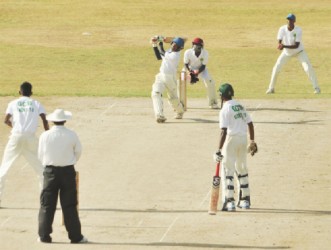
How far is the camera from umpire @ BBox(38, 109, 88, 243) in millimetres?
22578

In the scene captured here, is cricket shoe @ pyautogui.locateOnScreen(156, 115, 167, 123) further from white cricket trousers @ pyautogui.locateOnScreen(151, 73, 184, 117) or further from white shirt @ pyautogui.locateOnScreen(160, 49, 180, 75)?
white shirt @ pyautogui.locateOnScreen(160, 49, 180, 75)

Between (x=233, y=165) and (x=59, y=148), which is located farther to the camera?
(x=233, y=165)

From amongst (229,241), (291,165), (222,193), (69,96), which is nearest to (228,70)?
(69,96)

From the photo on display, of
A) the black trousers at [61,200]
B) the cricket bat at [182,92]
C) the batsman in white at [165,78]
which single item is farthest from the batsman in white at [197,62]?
the black trousers at [61,200]

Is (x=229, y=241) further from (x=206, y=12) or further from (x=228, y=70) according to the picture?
(x=206, y=12)

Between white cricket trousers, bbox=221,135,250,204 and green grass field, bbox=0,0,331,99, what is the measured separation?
12.7 meters

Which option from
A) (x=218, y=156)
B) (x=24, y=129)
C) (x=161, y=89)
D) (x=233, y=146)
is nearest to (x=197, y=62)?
(x=161, y=89)

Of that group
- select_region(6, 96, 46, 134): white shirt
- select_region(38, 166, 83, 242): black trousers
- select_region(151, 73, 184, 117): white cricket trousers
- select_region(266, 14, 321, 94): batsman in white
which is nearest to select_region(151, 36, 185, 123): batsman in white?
select_region(151, 73, 184, 117): white cricket trousers

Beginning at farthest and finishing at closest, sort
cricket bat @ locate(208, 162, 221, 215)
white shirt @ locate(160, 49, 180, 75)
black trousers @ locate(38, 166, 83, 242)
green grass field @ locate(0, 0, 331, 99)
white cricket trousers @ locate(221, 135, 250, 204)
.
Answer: green grass field @ locate(0, 0, 331, 99), white shirt @ locate(160, 49, 180, 75), white cricket trousers @ locate(221, 135, 250, 204), cricket bat @ locate(208, 162, 221, 215), black trousers @ locate(38, 166, 83, 242)

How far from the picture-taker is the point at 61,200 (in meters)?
22.6

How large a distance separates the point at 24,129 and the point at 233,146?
143 inches

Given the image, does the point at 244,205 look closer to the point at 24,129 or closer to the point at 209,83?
the point at 24,129

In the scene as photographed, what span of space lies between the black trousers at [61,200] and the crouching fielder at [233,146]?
3.16 meters

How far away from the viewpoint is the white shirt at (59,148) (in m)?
22.6
